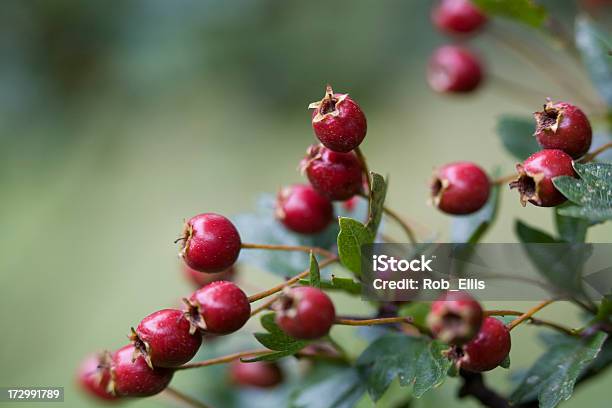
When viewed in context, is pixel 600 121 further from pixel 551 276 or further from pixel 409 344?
pixel 409 344

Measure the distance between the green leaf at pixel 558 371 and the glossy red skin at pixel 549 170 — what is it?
5.3 inches

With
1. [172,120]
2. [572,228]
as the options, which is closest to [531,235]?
[572,228]

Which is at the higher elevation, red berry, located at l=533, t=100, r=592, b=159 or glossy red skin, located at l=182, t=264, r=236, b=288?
red berry, located at l=533, t=100, r=592, b=159

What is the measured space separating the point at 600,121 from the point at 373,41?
8.58ft

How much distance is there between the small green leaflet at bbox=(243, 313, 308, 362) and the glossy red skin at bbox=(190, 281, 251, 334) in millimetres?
36

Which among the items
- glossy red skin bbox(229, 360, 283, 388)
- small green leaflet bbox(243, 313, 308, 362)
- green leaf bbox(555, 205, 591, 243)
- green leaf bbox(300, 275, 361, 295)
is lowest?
glossy red skin bbox(229, 360, 283, 388)

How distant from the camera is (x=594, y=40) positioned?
0.92m

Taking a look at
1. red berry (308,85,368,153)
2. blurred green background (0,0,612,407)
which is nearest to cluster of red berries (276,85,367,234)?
red berry (308,85,368,153)

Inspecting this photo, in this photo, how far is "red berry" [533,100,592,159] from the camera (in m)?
0.63

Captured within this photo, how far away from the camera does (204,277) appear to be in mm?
989

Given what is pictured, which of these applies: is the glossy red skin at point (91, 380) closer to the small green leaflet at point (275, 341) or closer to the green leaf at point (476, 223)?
the small green leaflet at point (275, 341)

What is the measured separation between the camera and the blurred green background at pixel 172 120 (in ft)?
9.21

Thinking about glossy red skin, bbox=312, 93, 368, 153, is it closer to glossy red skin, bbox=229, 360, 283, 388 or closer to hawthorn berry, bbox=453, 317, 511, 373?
hawthorn berry, bbox=453, 317, 511, 373

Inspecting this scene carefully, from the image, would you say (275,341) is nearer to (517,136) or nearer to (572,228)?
(572,228)
